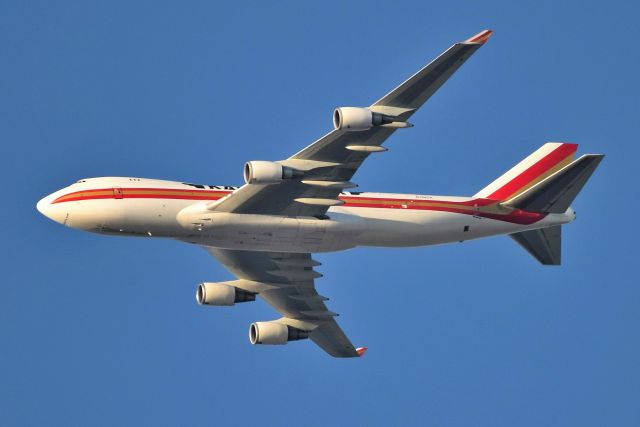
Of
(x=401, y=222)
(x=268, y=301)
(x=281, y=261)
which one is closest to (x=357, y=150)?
(x=401, y=222)

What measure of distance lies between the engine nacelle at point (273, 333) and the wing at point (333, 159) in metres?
13.2

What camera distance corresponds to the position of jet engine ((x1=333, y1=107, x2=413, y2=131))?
232 feet

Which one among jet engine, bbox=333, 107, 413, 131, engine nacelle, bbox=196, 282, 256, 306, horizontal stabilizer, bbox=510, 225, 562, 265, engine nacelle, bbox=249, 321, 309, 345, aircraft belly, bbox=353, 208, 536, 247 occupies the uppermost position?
jet engine, bbox=333, 107, 413, 131

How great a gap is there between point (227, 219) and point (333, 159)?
7.06 m

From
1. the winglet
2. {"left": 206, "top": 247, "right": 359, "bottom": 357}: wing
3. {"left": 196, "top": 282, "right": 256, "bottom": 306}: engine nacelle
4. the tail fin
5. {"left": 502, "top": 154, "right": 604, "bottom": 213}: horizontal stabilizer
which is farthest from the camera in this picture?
the tail fin

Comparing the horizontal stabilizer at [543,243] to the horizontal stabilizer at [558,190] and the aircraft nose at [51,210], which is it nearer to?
the horizontal stabilizer at [558,190]

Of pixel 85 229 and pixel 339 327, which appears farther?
pixel 339 327

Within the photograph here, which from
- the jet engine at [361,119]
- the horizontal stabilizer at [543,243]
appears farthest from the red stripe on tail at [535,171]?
the jet engine at [361,119]

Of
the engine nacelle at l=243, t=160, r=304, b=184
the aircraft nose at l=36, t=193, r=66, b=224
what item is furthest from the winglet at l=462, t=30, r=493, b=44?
the aircraft nose at l=36, t=193, r=66, b=224

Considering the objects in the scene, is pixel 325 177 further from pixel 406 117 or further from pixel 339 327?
pixel 339 327

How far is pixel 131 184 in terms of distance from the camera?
7731 centimetres

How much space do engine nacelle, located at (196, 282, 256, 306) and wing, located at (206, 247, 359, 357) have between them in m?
0.69

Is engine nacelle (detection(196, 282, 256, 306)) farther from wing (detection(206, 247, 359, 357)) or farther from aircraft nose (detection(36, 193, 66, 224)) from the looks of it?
aircraft nose (detection(36, 193, 66, 224))

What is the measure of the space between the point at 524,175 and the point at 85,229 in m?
28.7
